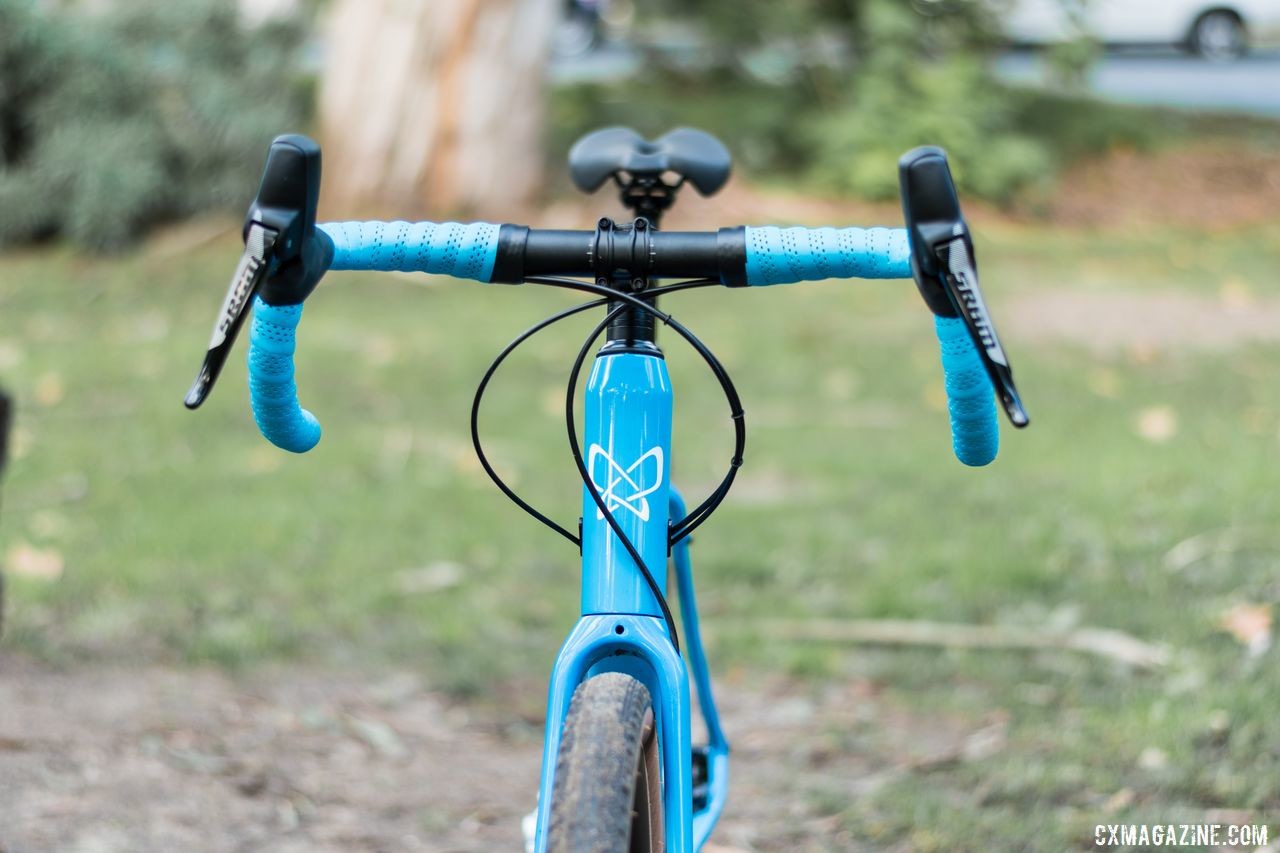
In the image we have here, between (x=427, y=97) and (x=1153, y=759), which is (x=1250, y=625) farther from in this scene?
(x=427, y=97)

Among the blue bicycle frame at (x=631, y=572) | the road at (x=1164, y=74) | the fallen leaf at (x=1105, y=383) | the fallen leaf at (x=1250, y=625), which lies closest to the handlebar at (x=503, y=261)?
the blue bicycle frame at (x=631, y=572)

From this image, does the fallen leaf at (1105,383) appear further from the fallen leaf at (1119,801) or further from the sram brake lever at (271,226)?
the sram brake lever at (271,226)

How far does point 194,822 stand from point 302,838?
247 millimetres

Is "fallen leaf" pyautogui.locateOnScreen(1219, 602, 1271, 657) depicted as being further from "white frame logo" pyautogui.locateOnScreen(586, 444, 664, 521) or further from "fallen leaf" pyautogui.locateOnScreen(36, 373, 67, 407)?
"fallen leaf" pyautogui.locateOnScreen(36, 373, 67, 407)

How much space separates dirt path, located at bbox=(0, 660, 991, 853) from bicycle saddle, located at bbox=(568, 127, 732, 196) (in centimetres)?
152

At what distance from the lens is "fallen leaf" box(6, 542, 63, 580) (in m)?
4.67

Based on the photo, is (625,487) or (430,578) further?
(430,578)

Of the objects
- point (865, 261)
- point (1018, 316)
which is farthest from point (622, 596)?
point (1018, 316)

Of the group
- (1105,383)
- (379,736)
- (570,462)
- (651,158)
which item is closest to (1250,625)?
(379,736)

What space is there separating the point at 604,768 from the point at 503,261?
0.71m

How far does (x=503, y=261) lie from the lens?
1.93 metres

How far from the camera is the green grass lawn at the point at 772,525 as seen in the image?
138 inches

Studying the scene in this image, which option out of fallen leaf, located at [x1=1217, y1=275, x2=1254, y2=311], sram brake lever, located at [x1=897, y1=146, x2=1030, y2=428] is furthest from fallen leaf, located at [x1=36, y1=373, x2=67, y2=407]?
fallen leaf, located at [x1=1217, y1=275, x2=1254, y2=311]

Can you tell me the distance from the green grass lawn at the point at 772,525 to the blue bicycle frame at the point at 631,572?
4.41 feet
